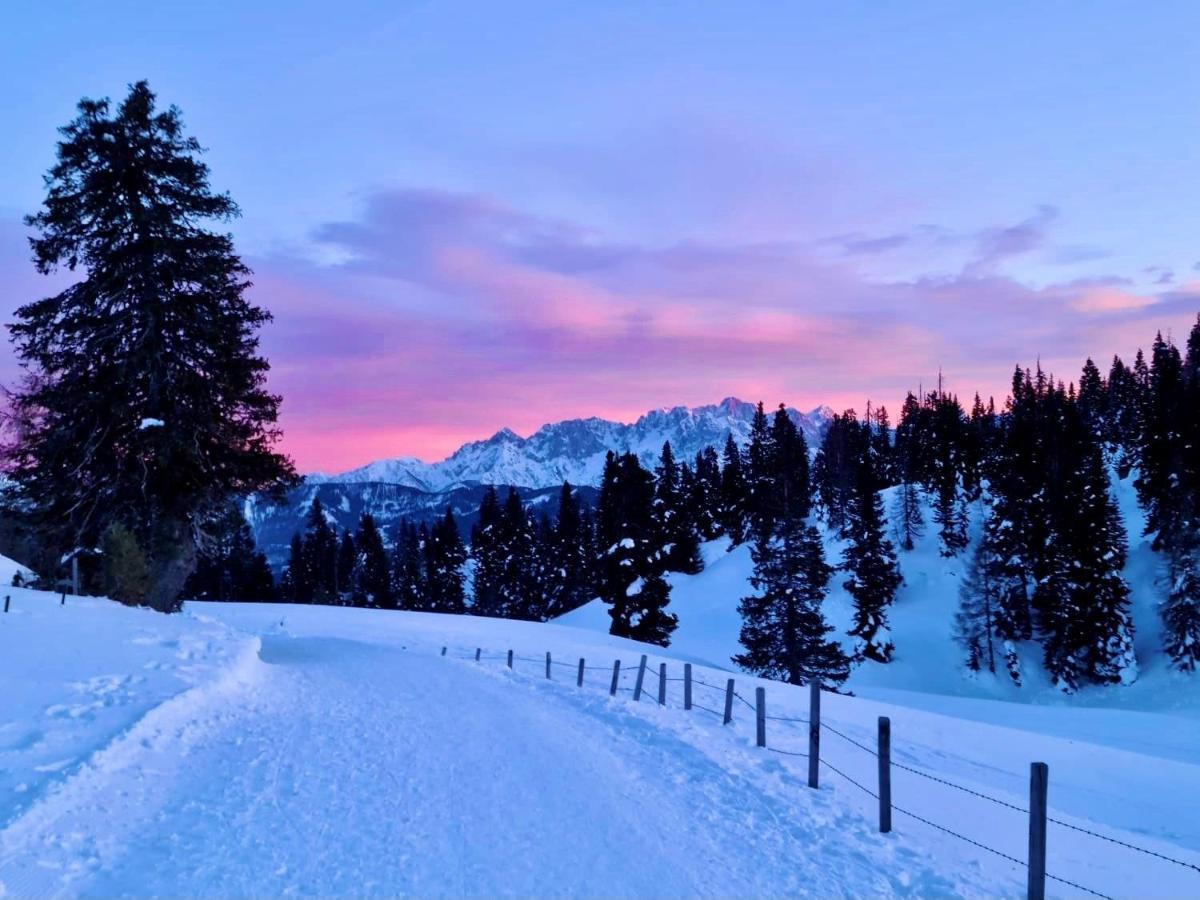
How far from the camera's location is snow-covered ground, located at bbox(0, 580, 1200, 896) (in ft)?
22.3

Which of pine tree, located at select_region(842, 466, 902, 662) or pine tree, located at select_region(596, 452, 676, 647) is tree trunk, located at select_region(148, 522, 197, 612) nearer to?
pine tree, located at select_region(596, 452, 676, 647)

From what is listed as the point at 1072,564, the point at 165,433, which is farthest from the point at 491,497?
the point at 165,433

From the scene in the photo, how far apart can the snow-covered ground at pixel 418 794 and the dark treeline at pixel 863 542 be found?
12.9 meters

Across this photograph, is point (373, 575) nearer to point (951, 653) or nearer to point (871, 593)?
point (871, 593)

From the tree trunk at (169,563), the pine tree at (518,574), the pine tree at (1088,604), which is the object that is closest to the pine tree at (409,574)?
the pine tree at (518,574)

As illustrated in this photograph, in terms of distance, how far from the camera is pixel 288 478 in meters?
25.5

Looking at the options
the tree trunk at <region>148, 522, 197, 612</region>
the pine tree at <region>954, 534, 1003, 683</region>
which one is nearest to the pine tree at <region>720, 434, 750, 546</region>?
the pine tree at <region>954, 534, 1003, 683</region>

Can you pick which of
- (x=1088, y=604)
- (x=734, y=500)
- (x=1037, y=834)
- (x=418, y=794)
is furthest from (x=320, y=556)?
(x=1037, y=834)

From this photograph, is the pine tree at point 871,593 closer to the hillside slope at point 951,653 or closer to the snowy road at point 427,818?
the hillside slope at point 951,653

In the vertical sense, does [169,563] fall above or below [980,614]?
above

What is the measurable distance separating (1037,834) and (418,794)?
6825 millimetres

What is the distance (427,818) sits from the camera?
812 centimetres

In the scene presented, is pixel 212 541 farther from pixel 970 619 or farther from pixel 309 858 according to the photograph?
pixel 970 619

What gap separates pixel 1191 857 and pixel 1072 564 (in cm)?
4454
